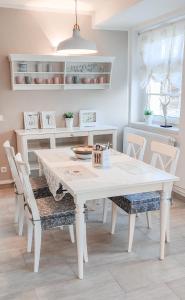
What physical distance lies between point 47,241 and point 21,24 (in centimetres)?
298

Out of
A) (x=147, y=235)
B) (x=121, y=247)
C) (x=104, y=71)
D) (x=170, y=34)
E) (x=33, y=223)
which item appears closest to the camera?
(x=33, y=223)

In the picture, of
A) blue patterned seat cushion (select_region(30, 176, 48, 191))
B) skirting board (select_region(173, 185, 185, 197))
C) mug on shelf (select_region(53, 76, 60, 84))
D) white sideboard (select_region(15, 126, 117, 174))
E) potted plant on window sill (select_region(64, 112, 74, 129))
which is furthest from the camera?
potted plant on window sill (select_region(64, 112, 74, 129))

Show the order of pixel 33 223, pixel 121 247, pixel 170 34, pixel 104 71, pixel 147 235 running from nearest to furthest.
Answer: pixel 33 223
pixel 121 247
pixel 147 235
pixel 170 34
pixel 104 71

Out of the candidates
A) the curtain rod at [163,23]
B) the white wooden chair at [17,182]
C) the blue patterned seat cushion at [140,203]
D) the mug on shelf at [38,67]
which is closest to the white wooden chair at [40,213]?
the white wooden chair at [17,182]

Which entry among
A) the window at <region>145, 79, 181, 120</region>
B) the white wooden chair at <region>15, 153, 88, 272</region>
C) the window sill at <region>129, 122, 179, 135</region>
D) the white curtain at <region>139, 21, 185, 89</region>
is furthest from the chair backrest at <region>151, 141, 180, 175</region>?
the white curtain at <region>139, 21, 185, 89</region>

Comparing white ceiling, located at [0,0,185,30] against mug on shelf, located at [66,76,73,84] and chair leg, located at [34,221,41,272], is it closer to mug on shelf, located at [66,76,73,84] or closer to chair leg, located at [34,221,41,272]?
mug on shelf, located at [66,76,73,84]

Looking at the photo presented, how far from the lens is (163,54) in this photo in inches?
171

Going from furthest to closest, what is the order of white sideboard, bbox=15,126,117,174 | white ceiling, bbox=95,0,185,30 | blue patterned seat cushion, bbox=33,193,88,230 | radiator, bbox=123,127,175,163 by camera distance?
white sideboard, bbox=15,126,117,174
radiator, bbox=123,127,175,163
white ceiling, bbox=95,0,185,30
blue patterned seat cushion, bbox=33,193,88,230

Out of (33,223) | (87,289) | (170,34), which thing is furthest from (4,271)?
(170,34)

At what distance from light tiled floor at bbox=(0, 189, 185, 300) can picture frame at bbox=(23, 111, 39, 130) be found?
5.53ft

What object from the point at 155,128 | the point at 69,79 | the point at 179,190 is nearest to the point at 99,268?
the point at 179,190

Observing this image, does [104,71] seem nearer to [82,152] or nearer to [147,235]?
[82,152]

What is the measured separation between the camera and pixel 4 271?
2420 millimetres

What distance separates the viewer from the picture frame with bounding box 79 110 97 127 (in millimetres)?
4785
